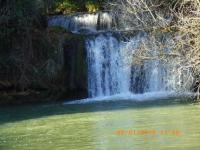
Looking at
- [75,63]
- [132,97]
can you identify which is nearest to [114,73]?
[75,63]

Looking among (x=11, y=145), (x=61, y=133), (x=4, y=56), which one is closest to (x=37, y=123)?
(x=61, y=133)

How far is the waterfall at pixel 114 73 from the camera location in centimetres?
2783

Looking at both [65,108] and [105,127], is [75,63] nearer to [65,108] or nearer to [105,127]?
[65,108]

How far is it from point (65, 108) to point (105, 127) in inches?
236

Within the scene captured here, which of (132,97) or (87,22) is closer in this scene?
(132,97)

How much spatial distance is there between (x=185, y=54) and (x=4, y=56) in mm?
13703

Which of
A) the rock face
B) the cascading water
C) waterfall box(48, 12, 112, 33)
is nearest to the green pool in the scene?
the cascading water

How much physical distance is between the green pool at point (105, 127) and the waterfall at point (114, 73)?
425 centimetres

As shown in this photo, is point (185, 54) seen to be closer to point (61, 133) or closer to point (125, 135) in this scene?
point (125, 135)

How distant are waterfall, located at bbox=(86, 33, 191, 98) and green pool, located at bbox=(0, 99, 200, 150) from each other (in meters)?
4.25

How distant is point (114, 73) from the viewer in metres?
28.6

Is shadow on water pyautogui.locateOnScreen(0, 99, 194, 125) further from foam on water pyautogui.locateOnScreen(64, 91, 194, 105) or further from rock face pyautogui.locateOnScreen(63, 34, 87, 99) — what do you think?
rock face pyautogui.locateOnScreen(63, 34, 87, 99)

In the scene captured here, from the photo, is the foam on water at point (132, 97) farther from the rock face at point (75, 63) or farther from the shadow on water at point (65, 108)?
the rock face at point (75, 63)
